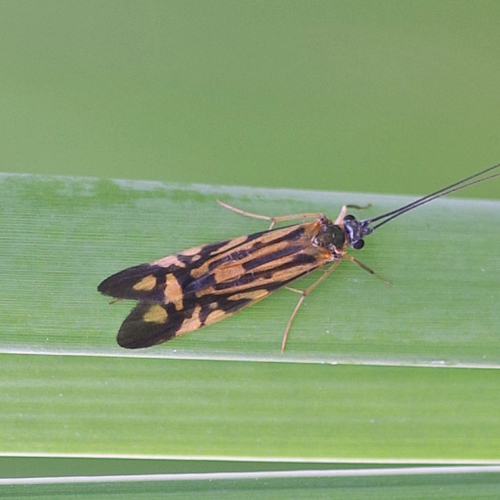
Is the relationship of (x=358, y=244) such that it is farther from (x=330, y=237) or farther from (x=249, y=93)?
(x=249, y=93)

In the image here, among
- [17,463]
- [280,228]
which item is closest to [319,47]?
[280,228]

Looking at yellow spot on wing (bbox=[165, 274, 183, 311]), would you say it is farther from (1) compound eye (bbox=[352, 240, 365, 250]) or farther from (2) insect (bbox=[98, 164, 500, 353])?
(1) compound eye (bbox=[352, 240, 365, 250])

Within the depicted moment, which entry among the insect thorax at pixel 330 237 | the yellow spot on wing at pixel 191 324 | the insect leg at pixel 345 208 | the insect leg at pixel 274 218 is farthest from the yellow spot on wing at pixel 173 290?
the insect leg at pixel 345 208

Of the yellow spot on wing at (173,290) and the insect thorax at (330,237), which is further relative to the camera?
the insect thorax at (330,237)

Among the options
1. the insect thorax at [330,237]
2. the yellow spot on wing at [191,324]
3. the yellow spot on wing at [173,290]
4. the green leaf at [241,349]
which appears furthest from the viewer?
the insect thorax at [330,237]

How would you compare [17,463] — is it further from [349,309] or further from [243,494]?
[349,309]

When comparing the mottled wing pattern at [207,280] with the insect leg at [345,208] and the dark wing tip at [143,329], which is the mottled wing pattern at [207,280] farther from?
the insect leg at [345,208]

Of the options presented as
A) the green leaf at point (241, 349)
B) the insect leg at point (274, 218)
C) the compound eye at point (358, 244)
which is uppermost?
the insect leg at point (274, 218)
